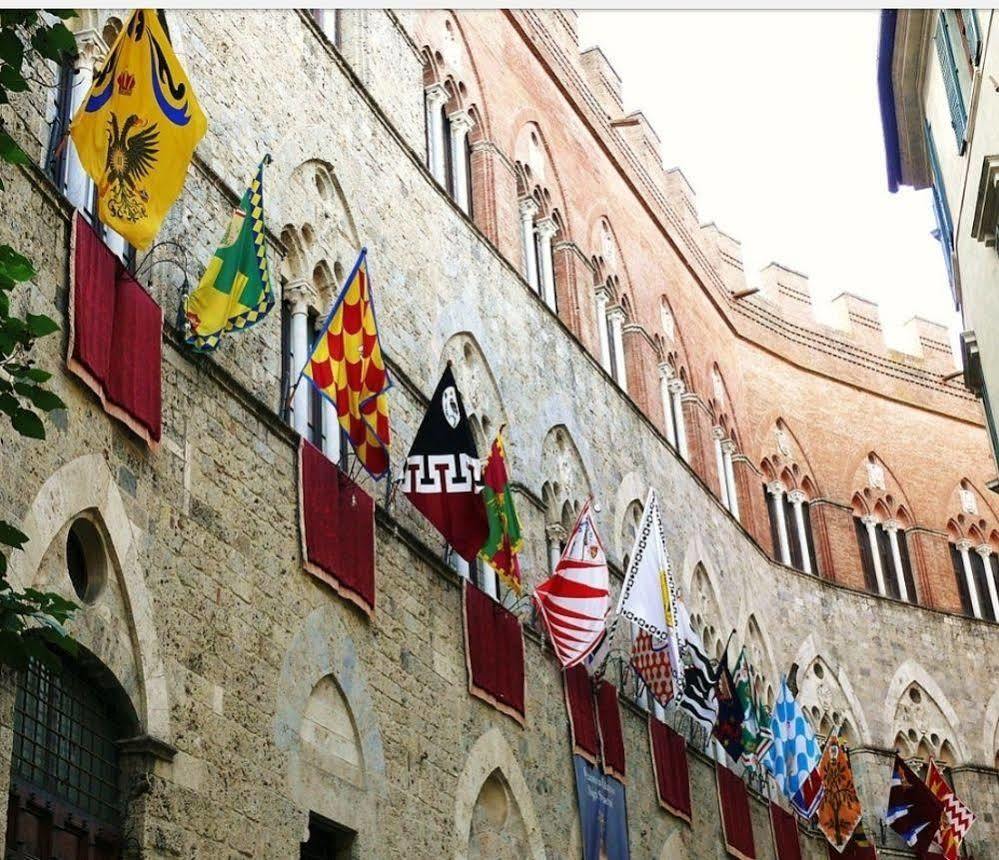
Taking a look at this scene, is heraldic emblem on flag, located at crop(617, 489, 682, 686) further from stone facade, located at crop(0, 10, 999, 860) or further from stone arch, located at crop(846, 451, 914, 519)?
stone arch, located at crop(846, 451, 914, 519)

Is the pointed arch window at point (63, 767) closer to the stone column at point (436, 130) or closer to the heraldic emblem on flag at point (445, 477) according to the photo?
the heraldic emblem on flag at point (445, 477)

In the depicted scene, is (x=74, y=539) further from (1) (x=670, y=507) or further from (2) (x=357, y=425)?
(1) (x=670, y=507)

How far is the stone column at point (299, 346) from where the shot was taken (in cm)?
1146

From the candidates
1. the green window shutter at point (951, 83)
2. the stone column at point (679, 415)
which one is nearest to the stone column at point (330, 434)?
the green window shutter at point (951, 83)

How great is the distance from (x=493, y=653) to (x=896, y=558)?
15.3 meters

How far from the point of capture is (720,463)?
23562 millimetres

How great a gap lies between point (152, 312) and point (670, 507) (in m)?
11.4

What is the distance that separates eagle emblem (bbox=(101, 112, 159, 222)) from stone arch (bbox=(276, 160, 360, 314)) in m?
2.80

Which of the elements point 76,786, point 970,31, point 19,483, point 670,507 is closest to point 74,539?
point 19,483

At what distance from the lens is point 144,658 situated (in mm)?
8430

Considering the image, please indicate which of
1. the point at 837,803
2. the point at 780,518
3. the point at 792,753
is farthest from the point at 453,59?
the point at 780,518

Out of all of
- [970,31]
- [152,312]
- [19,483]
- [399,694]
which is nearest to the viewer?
[19,483]

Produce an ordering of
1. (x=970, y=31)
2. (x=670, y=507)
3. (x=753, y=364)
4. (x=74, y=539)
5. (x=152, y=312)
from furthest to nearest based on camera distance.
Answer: (x=753, y=364) < (x=670, y=507) < (x=970, y=31) < (x=152, y=312) < (x=74, y=539)

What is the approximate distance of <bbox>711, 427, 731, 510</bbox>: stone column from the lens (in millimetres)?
23028
